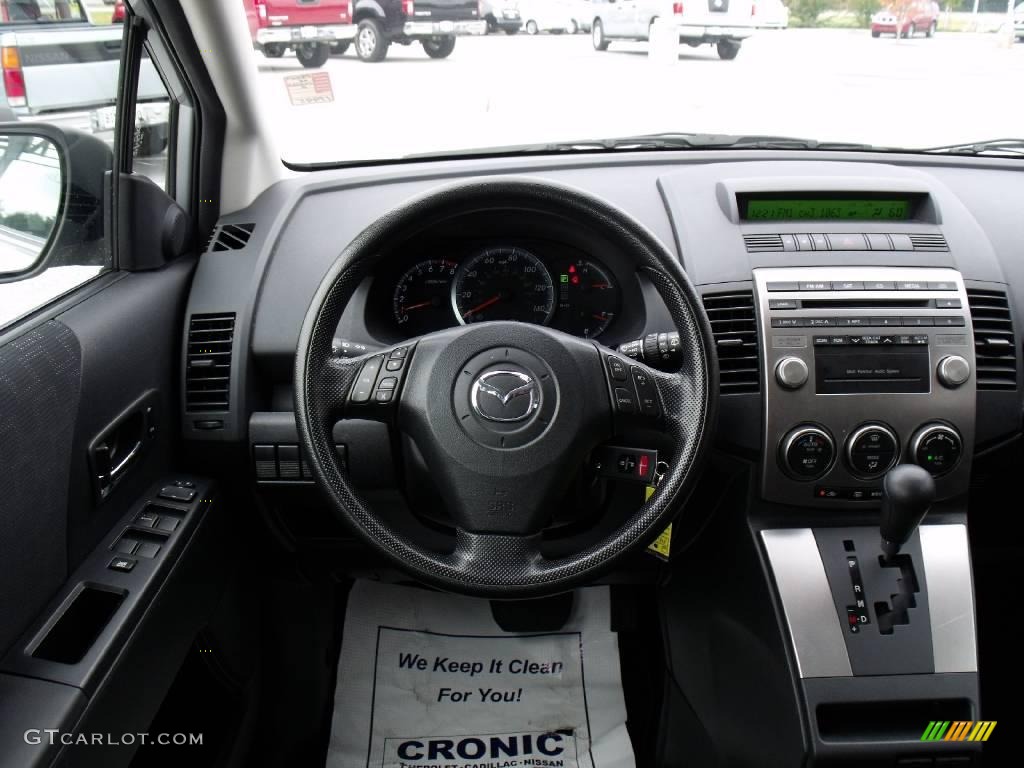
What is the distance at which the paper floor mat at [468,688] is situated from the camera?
214 cm

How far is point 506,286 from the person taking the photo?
1.84 metres

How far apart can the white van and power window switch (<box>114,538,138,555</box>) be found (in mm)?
1831

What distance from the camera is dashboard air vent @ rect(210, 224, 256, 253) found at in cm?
196

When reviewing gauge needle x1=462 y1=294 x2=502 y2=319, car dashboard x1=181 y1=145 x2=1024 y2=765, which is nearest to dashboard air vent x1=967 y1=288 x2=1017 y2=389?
car dashboard x1=181 y1=145 x2=1024 y2=765

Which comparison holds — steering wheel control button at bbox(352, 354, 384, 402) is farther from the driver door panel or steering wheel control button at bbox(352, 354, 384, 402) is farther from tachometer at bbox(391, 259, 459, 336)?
the driver door panel

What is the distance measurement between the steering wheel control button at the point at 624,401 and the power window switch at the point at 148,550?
880mm

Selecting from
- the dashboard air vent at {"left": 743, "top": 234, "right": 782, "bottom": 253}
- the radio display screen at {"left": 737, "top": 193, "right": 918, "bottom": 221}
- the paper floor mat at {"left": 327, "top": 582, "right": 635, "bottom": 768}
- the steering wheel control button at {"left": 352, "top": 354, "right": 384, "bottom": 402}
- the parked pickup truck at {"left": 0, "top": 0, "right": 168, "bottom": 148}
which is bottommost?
the paper floor mat at {"left": 327, "top": 582, "right": 635, "bottom": 768}

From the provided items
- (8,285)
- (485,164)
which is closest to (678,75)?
(485,164)

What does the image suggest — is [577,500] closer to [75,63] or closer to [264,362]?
[264,362]

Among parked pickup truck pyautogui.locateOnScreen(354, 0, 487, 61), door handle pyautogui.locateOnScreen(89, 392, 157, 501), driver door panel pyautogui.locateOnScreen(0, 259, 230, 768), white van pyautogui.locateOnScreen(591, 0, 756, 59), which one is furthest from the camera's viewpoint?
white van pyautogui.locateOnScreen(591, 0, 756, 59)

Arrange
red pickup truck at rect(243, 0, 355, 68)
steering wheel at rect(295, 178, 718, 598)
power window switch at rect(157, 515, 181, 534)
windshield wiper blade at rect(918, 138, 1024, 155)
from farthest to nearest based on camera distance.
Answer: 1. windshield wiper blade at rect(918, 138, 1024, 155)
2. red pickup truck at rect(243, 0, 355, 68)
3. power window switch at rect(157, 515, 181, 534)
4. steering wheel at rect(295, 178, 718, 598)

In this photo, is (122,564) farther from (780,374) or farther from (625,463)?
(780,374)

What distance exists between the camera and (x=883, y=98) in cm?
235

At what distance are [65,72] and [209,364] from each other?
61 cm
